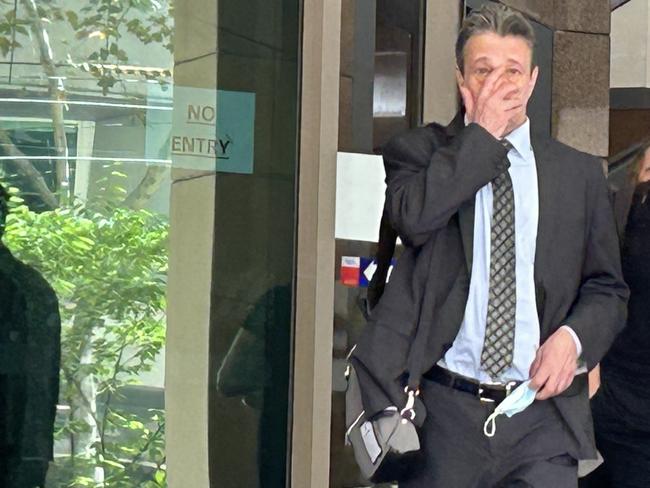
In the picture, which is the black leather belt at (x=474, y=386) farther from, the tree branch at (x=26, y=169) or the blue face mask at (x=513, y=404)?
the tree branch at (x=26, y=169)

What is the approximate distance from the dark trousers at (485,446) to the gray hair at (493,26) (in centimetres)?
94

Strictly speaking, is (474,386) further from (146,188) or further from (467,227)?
(146,188)

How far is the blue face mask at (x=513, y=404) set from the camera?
12.4ft

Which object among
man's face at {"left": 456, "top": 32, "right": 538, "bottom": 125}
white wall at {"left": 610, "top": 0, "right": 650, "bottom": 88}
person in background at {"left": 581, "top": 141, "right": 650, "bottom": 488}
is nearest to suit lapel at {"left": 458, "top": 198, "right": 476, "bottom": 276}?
man's face at {"left": 456, "top": 32, "right": 538, "bottom": 125}

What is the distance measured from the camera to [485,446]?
380 centimetres

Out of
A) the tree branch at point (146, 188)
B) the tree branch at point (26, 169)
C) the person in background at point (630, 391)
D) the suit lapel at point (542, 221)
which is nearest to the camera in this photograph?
the suit lapel at point (542, 221)

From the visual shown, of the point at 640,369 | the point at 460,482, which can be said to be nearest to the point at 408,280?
the point at 460,482

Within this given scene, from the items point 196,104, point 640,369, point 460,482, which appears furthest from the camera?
point 640,369

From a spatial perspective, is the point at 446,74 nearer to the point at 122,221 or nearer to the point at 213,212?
the point at 213,212

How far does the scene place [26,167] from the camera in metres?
4.63

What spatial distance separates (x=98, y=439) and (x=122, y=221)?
74 centimetres

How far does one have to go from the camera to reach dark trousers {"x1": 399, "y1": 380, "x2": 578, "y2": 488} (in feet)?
12.5

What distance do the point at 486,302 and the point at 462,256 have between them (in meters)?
0.14

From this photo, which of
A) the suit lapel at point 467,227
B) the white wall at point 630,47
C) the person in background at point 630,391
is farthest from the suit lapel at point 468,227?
→ the white wall at point 630,47
